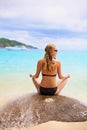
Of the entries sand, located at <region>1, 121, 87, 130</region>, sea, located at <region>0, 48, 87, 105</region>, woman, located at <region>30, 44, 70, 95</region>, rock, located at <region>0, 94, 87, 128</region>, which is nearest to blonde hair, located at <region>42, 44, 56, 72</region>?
woman, located at <region>30, 44, 70, 95</region>

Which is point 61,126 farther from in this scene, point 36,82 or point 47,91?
point 36,82

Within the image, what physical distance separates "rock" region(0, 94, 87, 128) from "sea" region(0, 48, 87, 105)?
5.8 inches

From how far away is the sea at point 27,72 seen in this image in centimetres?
261

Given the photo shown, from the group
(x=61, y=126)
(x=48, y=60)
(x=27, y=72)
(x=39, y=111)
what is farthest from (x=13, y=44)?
(x=61, y=126)

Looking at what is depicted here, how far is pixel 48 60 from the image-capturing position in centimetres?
246

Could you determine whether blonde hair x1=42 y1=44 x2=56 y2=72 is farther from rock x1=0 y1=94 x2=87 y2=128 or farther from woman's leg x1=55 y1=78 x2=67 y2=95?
rock x1=0 y1=94 x2=87 y2=128

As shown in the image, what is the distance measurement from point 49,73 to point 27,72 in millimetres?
258

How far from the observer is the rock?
2.31 meters

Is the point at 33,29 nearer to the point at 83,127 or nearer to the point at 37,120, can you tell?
the point at 37,120

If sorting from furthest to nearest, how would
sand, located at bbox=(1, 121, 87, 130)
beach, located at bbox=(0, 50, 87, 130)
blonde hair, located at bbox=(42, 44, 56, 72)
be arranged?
beach, located at bbox=(0, 50, 87, 130) → blonde hair, located at bbox=(42, 44, 56, 72) → sand, located at bbox=(1, 121, 87, 130)

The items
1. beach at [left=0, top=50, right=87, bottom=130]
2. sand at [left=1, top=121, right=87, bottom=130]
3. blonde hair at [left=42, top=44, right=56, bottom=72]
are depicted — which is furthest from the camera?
beach at [left=0, top=50, right=87, bottom=130]

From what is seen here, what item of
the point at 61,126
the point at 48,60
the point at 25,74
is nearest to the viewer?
the point at 61,126

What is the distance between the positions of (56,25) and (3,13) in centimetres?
55

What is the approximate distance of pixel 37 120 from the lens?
232 centimetres
